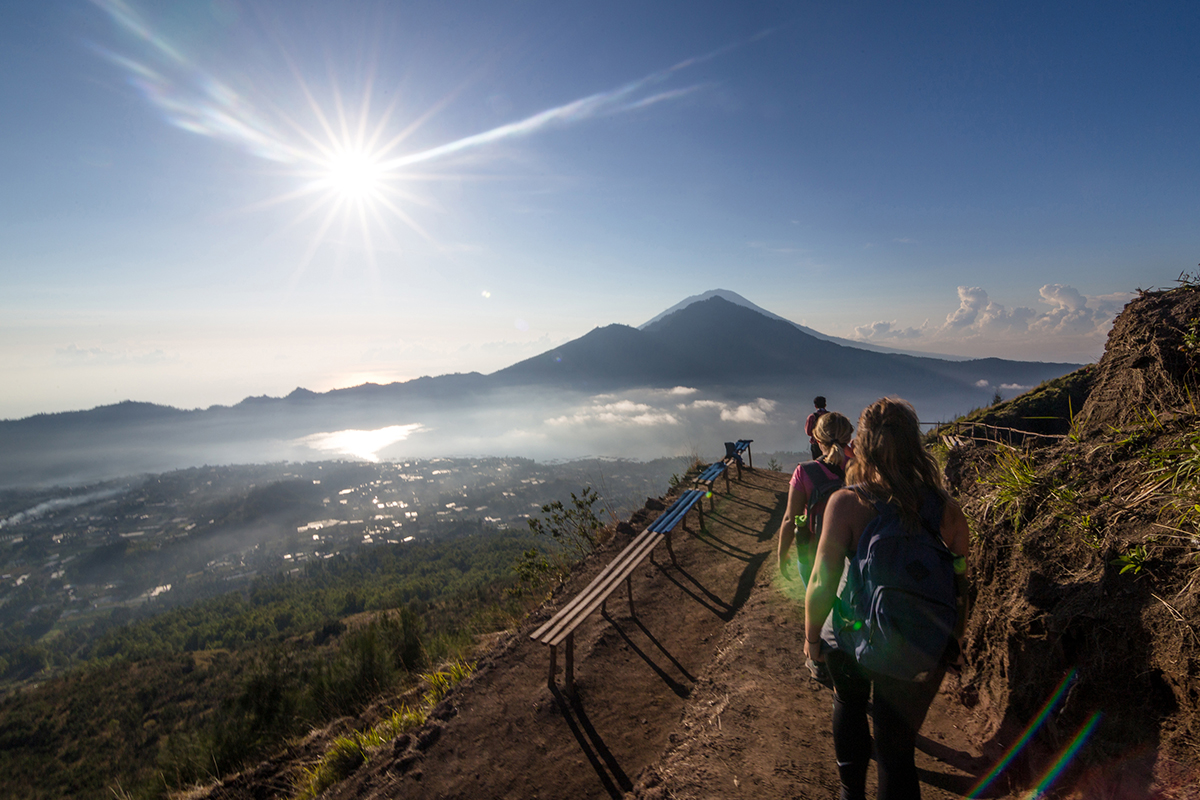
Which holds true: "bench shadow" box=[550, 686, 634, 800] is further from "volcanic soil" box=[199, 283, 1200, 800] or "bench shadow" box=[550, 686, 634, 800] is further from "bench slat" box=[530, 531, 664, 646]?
"bench slat" box=[530, 531, 664, 646]

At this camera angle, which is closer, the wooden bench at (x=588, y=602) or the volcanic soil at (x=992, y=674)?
the volcanic soil at (x=992, y=674)

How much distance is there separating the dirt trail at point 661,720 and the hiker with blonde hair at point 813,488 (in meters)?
1.08

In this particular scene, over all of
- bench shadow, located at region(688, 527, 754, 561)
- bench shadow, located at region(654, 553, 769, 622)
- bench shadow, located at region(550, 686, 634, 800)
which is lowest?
bench shadow, located at region(550, 686, 634, 800)

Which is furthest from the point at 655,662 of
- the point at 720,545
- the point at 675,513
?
the point at 720,545

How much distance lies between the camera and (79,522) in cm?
17000

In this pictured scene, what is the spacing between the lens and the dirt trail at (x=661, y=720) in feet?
9.21

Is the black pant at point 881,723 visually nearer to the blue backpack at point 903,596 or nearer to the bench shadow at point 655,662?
the blue backpack at point 903,596

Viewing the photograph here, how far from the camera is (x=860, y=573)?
1699mm

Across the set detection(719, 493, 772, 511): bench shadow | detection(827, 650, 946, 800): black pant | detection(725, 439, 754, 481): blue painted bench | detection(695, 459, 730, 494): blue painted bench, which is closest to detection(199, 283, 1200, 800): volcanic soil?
detection(827, 650, 946, 800): black pant

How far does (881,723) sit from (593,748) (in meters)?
2.65

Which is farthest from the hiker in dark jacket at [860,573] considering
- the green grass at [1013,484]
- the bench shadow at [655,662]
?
the bench shadow at [655,662]

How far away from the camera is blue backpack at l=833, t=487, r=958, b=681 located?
1562 mm

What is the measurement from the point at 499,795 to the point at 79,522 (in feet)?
826

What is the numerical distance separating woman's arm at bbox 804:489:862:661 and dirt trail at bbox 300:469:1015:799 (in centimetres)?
154
